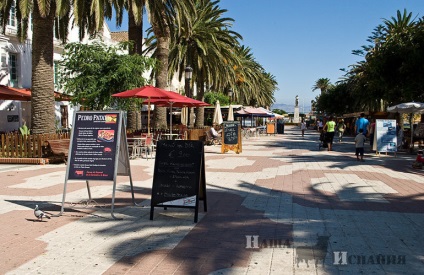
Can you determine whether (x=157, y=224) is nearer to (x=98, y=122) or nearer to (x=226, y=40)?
(x=98, y=122)

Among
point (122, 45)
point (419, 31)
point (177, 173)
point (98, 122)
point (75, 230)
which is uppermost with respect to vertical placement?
point (419, 31)

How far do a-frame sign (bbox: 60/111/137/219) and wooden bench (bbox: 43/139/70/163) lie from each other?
7145mm

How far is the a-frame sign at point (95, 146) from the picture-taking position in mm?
6734

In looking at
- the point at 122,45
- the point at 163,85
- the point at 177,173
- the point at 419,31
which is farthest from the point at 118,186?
the point at 419,31

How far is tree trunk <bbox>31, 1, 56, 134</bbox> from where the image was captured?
1458cm

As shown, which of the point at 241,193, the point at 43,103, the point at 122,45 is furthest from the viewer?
the point at 122,45

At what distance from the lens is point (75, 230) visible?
5.94 meters

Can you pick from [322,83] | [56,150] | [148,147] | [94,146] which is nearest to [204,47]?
[148,147]

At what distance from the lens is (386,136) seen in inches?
683

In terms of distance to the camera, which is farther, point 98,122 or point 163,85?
point 163,85

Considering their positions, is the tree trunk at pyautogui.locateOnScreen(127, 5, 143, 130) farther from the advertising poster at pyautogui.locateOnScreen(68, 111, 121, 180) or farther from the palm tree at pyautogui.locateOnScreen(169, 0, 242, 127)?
the advertising poster at pyautogui.locateOnScreen(68, 111, 121, 180)

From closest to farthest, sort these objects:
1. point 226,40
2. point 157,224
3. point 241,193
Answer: point 157,224 → point 241,193 → point 226,40

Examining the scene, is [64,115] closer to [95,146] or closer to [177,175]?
[95,146]

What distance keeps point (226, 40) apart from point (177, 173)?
23.7m
